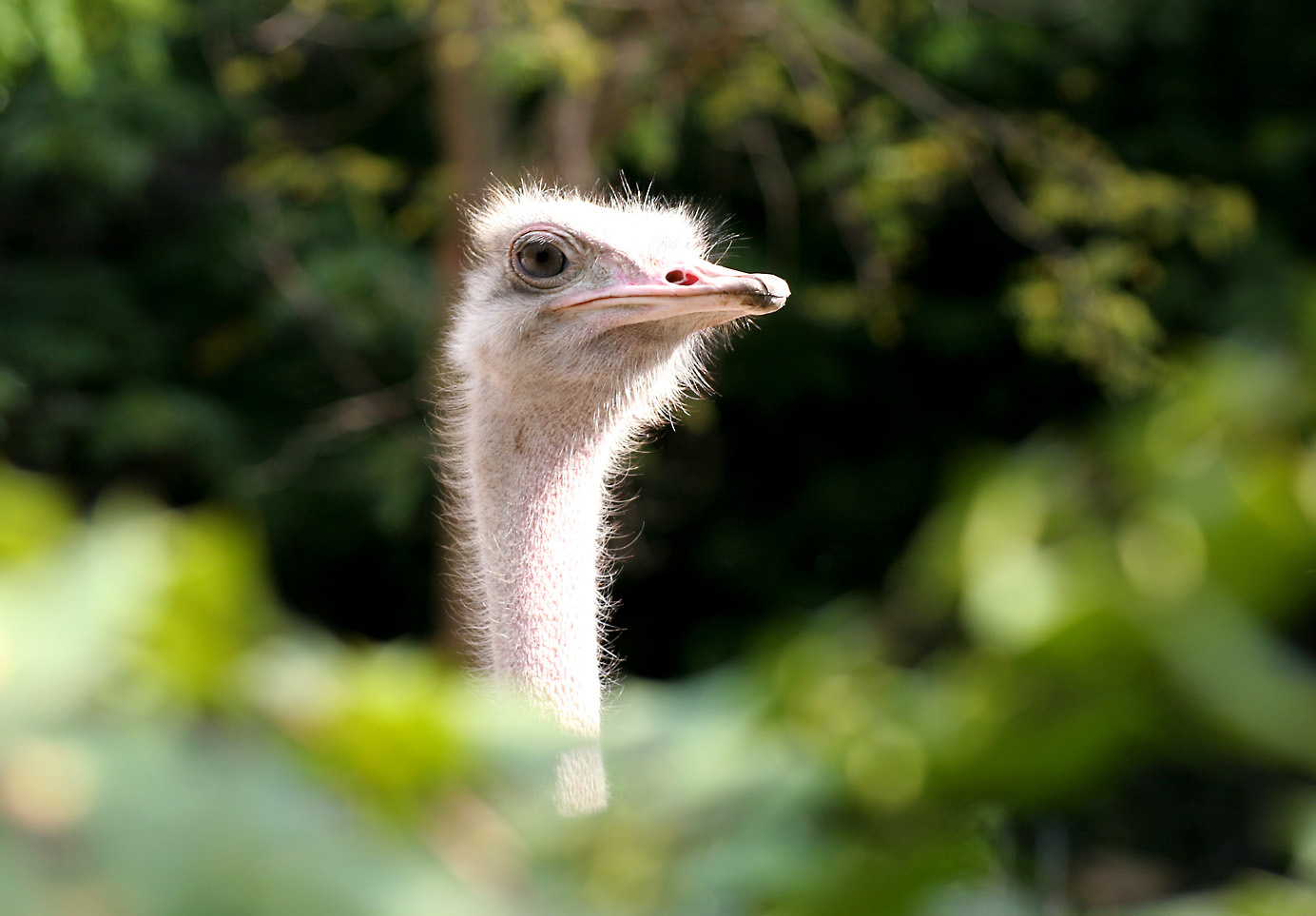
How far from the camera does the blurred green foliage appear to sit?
32 centimetres

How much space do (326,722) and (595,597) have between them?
1.95 meters

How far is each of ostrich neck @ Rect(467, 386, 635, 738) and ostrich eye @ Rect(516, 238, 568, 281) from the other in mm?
256

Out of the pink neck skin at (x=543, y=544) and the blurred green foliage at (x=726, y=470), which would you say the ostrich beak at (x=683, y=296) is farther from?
the blurred green foliage at (x=726, y=470)

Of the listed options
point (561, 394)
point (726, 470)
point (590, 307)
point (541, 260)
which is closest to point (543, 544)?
point (561, 394)

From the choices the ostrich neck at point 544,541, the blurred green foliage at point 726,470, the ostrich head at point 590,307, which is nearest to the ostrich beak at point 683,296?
the ostrich head at point 590,307

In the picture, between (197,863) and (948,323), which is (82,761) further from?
(948,323)

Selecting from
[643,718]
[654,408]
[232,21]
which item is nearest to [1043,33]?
[232,21]

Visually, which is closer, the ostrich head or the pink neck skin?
the pink neck skin

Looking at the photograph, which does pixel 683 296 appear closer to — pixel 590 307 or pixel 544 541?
pixel 590 307

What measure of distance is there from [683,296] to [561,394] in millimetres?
280

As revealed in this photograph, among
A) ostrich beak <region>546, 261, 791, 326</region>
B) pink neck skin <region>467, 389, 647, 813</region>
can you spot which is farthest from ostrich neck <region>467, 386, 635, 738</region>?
ostrich beak <region>546, 261, 791, 326</region>

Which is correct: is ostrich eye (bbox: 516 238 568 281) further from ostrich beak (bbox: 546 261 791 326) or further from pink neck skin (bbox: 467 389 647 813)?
pink neck skin (bbox: 467 389 647 813)

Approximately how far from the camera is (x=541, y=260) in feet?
8.43

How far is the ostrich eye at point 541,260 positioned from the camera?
2545 millimetres
